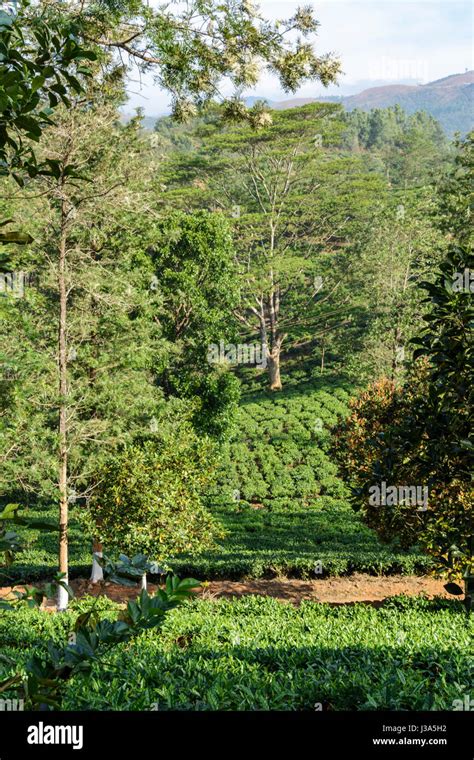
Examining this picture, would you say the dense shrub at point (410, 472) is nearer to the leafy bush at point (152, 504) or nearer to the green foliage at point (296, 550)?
the green foliage at point (296, 550)

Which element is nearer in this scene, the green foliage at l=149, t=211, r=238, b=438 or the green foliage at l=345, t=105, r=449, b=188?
the green foliage at l=149, t=211, r=238, b=438

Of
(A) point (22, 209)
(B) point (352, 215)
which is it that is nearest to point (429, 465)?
(A) point (22, 209)

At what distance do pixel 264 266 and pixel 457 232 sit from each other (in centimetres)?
1018

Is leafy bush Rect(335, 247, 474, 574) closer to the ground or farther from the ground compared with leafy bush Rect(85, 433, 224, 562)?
farther from the ground

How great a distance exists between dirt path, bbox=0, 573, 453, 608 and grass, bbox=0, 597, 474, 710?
457cm

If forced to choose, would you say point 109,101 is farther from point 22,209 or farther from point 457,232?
point 457,232

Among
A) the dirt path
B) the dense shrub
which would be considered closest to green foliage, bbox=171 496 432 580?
the dirt path

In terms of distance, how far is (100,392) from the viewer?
49.6 feet

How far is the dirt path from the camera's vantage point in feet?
45.5

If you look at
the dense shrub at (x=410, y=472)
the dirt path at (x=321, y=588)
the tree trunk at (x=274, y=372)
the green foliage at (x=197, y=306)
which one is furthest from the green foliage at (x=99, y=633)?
the tree trunk at (x=274, y=372)

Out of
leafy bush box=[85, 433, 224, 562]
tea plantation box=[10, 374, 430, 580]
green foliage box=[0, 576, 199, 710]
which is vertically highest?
green foliage box=[0, 576, 199, 710]

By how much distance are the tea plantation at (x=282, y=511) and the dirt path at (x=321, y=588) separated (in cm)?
38

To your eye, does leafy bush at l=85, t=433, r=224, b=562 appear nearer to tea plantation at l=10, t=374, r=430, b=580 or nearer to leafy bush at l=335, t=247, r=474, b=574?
tea plantation at l=10, t=374, r=430, b=580

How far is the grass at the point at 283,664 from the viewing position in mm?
4309
